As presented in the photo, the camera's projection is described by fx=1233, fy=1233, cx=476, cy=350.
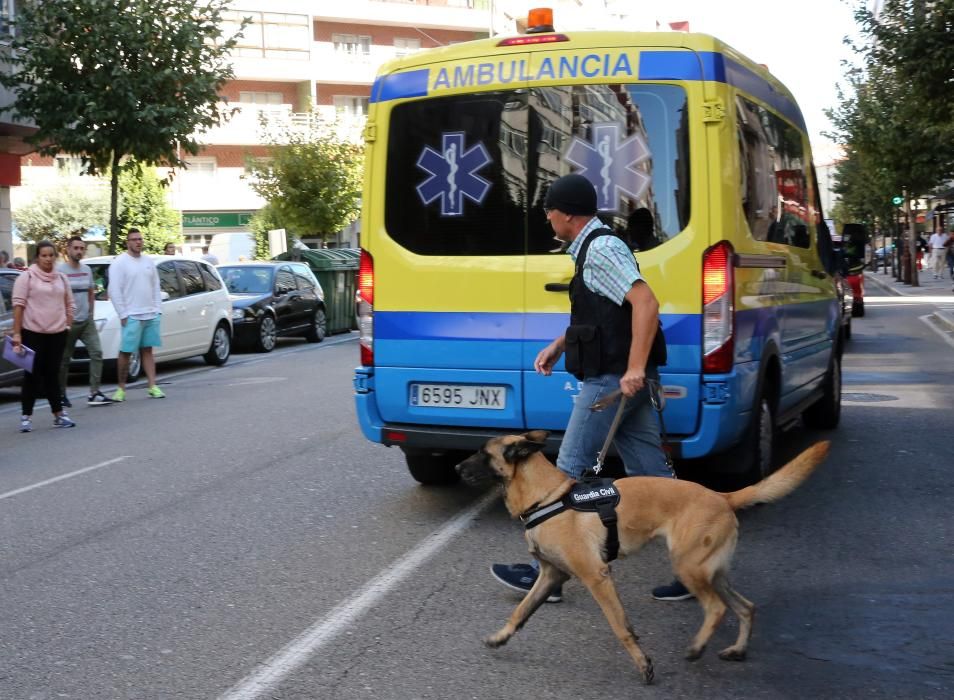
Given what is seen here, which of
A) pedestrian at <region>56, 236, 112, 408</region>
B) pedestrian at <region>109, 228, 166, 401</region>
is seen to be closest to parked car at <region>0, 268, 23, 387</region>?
pedestrian at <region>56, 236, 112, 408</region>

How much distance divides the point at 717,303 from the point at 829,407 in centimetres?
452

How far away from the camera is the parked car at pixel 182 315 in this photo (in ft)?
52.7

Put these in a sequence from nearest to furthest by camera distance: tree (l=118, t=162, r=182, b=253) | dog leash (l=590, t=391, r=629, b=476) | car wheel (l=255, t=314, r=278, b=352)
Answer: dog leash (l=590, t=391, r=629, b=476)
car wheel (l=255, t=314, r=278, b=352)
tree (l=118, t=162, r=182, b=253)

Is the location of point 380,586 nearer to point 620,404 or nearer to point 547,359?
point 547,359

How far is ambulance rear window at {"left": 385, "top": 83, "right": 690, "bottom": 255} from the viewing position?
6.24 m

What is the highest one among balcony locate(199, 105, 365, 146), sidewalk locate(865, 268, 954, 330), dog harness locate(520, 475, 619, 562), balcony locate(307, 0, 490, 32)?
balcony locate(307, 0, 490, 32)

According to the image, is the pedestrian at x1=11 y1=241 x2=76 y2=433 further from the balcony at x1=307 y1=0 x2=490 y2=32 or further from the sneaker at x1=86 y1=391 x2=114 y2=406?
the balcony at x1=307 y1=0 x2=490 y2=32

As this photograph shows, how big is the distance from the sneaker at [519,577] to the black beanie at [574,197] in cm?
157

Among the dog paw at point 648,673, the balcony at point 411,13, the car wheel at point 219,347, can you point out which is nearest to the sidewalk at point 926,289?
the car wheel at point 219,347

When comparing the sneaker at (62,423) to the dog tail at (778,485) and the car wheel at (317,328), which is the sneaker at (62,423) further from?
the car wheel at (317,328)

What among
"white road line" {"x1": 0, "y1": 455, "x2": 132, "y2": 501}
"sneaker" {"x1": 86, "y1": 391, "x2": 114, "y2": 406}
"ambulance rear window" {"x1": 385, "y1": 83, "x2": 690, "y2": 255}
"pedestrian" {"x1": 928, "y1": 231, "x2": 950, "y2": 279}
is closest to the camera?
"ambulance rear window" {"x1": 385, "y1": 83, "x2": 690, "y2": 255}

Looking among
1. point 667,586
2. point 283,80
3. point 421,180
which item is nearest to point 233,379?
point 421,180

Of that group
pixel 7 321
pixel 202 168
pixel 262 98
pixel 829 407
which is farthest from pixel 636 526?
pixel 262 98

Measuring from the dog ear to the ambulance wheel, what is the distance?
10.2ft
